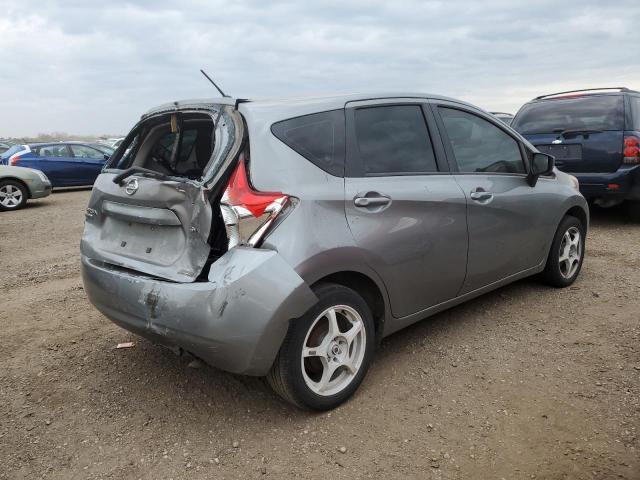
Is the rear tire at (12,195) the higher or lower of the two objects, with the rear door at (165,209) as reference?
lower

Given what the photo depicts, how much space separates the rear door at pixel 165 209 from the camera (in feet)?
8.68

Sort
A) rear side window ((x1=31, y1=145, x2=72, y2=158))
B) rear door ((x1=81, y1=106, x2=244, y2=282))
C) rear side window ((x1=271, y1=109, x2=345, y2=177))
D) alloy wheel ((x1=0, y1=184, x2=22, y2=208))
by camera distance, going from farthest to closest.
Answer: rear side window ((x1=31, y1=145, x2=72, y2=158))
alloy wheel ((x1=0, y1=184, x2=22, y2=208))
rear side window ((x1=271, y1=109, x2=345, y2=177))
rear door ((x1=81, y1=106, x2=244, y2=282))

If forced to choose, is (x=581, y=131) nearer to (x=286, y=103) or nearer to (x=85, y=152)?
(x=286, y=103)

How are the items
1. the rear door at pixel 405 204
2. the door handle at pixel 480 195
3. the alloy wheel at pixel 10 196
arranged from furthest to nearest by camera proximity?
1. the alloy wheel at pixel 10 196
2. the door handle at pixel 480 195
3. the rear door at pixel 405 204

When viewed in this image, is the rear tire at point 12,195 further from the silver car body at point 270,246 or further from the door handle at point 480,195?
the door handle at point 480,195

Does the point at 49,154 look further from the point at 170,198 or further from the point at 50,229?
the point at 170,198

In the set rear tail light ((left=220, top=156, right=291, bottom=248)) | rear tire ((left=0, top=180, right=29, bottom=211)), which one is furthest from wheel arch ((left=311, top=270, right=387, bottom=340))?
rear tire ((left=0, top=180, right=29, bottom=211))

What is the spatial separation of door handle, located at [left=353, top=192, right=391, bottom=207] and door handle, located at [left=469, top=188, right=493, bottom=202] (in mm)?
837

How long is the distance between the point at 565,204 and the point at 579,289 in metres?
0.80

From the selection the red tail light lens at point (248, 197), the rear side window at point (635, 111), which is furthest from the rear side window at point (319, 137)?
the rear side window at point (635, 111)

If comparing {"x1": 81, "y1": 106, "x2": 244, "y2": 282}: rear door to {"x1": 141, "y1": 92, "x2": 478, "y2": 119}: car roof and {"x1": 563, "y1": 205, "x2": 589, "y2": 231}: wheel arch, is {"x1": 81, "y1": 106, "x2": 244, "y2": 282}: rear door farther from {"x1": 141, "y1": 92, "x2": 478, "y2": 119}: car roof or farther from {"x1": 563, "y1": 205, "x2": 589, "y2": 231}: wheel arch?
{"x1": 563, "y1": 205, "x2": 589, "y2": 231}: wheel arch

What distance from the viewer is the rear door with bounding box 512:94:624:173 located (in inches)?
269

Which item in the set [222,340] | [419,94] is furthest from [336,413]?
[419,94]

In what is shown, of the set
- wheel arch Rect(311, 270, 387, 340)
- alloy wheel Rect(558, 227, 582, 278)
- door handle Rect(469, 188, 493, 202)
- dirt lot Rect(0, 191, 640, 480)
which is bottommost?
dirt lot Rect(0, 191, 640, 480)
